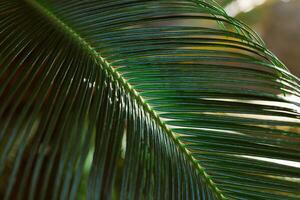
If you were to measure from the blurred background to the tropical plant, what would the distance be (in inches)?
154

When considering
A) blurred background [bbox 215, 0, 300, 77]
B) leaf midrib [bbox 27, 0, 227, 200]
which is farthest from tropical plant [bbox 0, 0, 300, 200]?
blurred background [bbox 215, 0, 300, 77]

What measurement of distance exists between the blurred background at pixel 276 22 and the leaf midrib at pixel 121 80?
384cm

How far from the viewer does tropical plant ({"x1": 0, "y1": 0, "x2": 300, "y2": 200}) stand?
0.79 metres

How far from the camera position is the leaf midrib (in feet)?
2.91

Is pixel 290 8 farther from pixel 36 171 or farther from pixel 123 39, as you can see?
pixel 36 171

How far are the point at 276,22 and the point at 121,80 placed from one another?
4.62m

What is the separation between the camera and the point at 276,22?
5.34 metres

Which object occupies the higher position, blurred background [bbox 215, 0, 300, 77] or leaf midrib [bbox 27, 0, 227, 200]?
blurred background [bbox 215, 0, 300, 77]

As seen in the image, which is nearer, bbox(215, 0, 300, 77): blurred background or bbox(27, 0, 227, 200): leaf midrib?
bbox(27, 0, 227, 200): leaf midrib

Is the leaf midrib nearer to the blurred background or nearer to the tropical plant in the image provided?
the tropical plant

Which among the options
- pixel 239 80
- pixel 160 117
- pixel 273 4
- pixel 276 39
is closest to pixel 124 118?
pixel 160 117

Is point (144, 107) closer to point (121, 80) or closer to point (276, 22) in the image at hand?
point (121, 80)

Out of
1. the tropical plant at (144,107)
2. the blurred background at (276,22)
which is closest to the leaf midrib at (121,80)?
the tropical plant at (144,107)

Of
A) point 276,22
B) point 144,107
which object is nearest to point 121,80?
point 144,107
